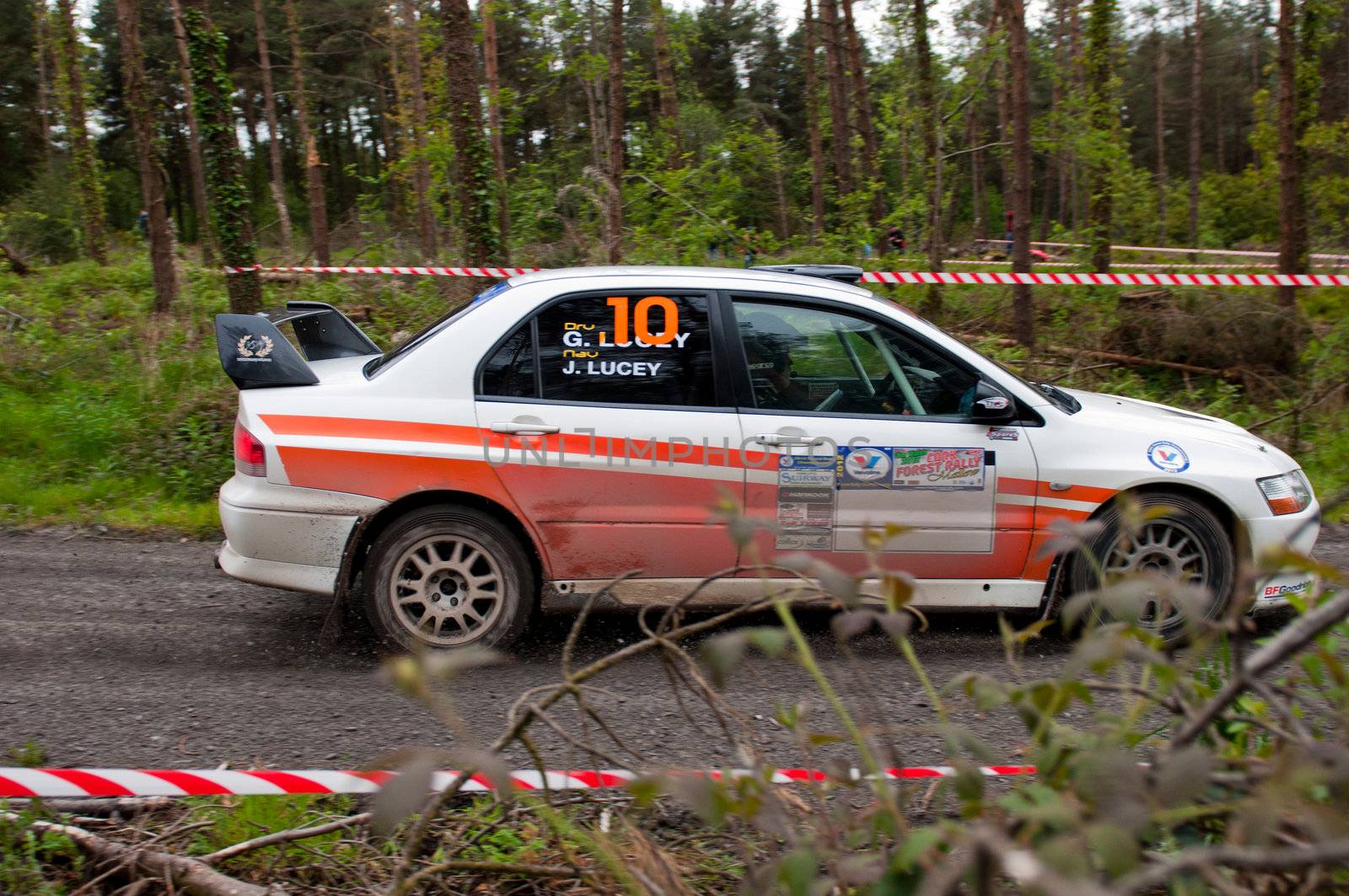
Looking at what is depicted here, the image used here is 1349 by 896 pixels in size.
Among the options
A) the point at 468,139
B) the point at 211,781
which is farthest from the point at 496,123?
the point at 211,781

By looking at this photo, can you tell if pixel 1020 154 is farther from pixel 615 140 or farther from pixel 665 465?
pixel 665 465

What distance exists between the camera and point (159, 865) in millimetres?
3078

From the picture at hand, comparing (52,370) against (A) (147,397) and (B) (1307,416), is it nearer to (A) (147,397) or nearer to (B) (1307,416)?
(A) (147,397)

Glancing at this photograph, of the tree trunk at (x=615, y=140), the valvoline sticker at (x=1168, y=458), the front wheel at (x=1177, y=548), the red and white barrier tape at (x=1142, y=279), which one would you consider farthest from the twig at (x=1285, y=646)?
the tree trunk at (x=615, y=140)

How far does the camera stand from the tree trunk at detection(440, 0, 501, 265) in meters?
10.8

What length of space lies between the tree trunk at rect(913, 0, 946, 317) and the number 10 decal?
8735 millimetres

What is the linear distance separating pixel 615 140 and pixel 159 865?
11.6m

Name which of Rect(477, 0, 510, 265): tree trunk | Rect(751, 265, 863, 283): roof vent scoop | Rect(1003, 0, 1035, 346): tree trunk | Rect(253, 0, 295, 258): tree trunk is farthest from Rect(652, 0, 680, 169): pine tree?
Rect(751, 265, 863, 283): roof vent scoop

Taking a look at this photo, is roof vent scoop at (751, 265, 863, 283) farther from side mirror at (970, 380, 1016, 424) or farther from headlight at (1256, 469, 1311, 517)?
headlight at (1256, 469, 1311, 517)

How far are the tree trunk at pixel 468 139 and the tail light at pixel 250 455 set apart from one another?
6.87m

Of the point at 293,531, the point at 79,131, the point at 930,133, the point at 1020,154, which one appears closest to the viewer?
the point at 293,531

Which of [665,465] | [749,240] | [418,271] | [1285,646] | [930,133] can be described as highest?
[930,133]

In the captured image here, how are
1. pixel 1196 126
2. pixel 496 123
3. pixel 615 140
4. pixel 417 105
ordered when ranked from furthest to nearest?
pixel 1196 126 < pixel 417 105 < pixel 496 123 < pixel 615 140

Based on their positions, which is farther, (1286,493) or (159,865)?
A: (1286,493)
